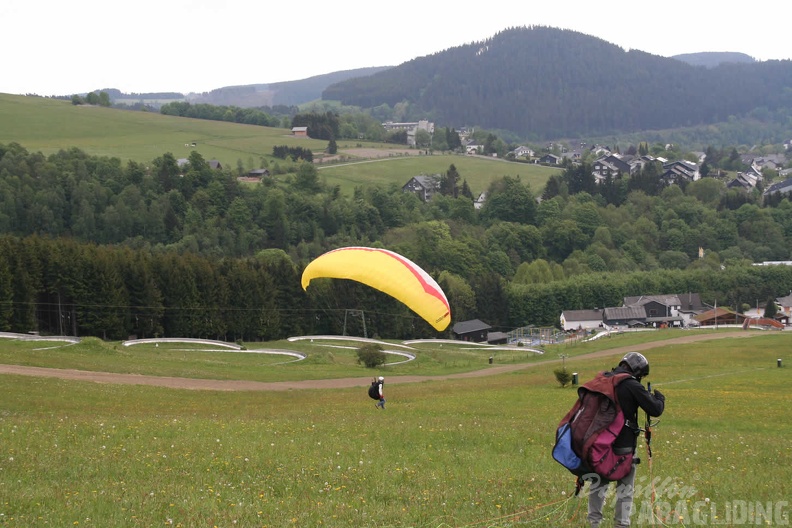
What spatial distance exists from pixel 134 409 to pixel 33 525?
18.6m


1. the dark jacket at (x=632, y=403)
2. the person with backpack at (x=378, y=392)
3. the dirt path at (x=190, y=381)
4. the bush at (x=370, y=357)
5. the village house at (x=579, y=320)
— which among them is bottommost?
the village house at (x=579, y=320)

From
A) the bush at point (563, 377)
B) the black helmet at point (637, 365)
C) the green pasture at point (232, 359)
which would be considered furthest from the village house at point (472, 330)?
the black helmet at point (637, 365)

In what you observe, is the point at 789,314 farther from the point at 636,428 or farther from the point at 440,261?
the point at 636,428

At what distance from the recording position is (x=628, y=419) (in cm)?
1106

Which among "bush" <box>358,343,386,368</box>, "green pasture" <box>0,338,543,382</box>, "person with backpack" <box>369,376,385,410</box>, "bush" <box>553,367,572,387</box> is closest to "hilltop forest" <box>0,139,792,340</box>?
"green pasture" <box>0,338,543,382</box>

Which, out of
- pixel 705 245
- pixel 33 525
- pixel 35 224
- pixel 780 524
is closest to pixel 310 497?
pixel 33 525

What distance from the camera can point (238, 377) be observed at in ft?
161

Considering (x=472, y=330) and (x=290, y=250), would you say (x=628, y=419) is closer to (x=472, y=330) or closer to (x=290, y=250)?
(x=472, y=330)

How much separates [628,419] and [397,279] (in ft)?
69.8

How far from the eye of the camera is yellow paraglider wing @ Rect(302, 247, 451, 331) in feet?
103

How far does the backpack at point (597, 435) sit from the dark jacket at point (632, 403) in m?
0.08

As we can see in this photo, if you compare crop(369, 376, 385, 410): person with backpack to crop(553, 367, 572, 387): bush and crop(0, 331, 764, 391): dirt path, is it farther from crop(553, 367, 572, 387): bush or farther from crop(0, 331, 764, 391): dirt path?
crop(553, 367, 572, 387): bush

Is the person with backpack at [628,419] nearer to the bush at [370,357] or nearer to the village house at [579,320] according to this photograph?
the bush at [370,357]

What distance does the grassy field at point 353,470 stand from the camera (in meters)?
12.3
